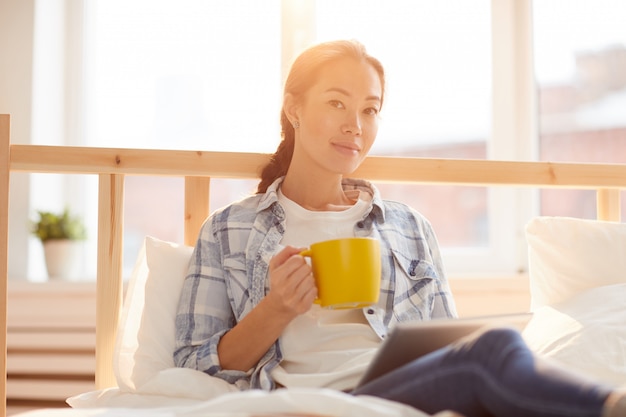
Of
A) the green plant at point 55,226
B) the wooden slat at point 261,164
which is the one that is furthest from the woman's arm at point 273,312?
the green plant at point 55,226

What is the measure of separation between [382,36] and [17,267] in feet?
4.38

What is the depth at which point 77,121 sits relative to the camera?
247 centimetres

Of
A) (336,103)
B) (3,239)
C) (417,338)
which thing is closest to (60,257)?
(3,239)

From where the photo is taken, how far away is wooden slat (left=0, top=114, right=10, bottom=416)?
56.1 inches

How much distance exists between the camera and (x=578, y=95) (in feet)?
8.25

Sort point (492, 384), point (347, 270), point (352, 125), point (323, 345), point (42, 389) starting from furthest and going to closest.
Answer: point (42, 389)
point (352, 125)
point (323, 345)
point (347, 270)
point (492, 384)

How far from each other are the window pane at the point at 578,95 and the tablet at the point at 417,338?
64.0 inches

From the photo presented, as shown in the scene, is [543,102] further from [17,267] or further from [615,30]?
[17,267]

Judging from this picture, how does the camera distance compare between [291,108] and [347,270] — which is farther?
[291,108]

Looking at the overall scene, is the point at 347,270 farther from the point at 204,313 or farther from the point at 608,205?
the point at 608,205

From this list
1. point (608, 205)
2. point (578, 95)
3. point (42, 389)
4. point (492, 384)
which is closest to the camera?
point (492, 384)

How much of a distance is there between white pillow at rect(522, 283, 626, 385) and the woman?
0.55 feet

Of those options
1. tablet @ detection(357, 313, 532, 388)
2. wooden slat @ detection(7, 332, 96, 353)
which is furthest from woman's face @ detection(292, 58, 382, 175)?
wooden slat @ detection(7, 332, 96, 353)

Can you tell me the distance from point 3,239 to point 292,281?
63 cm
